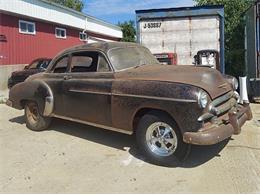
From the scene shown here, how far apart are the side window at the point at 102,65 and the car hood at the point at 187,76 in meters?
0.32

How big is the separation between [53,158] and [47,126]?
193 cm

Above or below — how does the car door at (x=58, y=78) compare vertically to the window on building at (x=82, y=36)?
below

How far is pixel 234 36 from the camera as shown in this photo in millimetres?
17734

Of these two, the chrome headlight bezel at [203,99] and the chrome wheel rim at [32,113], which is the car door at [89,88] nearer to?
the chrome wheel rim at [32,113]

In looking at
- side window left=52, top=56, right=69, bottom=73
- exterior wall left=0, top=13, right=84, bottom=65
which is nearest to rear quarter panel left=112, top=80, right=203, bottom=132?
side window left=52, top=56, right=69, bottom=73

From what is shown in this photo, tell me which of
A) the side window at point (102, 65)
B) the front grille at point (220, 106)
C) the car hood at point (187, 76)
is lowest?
the front grille at point (220, 106)

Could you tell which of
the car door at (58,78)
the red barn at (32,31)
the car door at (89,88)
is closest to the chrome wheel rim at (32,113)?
the car door at (58,78)

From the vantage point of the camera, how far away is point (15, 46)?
19.8m

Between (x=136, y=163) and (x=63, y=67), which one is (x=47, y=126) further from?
(x=136, y=163)

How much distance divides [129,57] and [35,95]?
2.20m

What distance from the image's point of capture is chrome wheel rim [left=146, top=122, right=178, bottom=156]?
19.1ft

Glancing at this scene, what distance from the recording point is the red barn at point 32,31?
19.0 meters

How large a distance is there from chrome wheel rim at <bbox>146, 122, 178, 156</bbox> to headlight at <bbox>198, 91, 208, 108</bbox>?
2.05 feet

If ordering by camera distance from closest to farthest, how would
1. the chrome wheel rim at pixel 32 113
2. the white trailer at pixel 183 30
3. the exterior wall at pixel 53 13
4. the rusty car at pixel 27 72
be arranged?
the chrome wheel rim at pixel 32 113, the white trailer at pixel 183 30, the rusty car at pixel 27 72, the exterior wall at pixel 53 13
